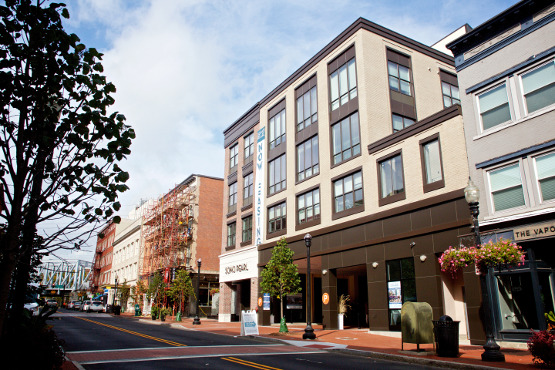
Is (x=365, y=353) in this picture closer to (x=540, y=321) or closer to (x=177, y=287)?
(x=540, y=321)

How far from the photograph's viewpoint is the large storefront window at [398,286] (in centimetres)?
2216

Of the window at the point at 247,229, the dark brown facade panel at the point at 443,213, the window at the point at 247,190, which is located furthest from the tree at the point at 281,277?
the window at the point at 247,190

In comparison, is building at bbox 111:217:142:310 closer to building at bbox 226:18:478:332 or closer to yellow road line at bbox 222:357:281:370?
building at bbox 226:18:478:332

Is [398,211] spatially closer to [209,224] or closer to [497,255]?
[497,255]

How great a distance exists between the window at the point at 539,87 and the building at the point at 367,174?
3.46 metres

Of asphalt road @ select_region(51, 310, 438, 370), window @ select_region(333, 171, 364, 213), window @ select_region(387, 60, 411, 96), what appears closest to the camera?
asphalt road @ select_region(51, 310, 438, 370)

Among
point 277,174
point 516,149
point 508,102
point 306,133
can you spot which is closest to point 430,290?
point 516,149

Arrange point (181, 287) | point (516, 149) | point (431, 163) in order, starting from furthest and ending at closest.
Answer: point (181, 287)
point (431, 163)
point (516, 149)

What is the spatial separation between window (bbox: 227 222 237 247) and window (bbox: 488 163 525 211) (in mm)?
27090

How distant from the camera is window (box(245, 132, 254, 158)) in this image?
40.6 m

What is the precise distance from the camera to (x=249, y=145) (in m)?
41.2

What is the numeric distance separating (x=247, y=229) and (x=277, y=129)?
30.6ft

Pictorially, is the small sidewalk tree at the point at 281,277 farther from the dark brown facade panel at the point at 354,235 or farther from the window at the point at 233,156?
the window at the point at 233,156

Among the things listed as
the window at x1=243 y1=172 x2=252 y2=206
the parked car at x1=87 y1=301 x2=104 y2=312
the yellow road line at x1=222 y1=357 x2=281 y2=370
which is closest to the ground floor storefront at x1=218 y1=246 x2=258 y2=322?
the window at x1=243 y1=172 x2=252 y2=206
